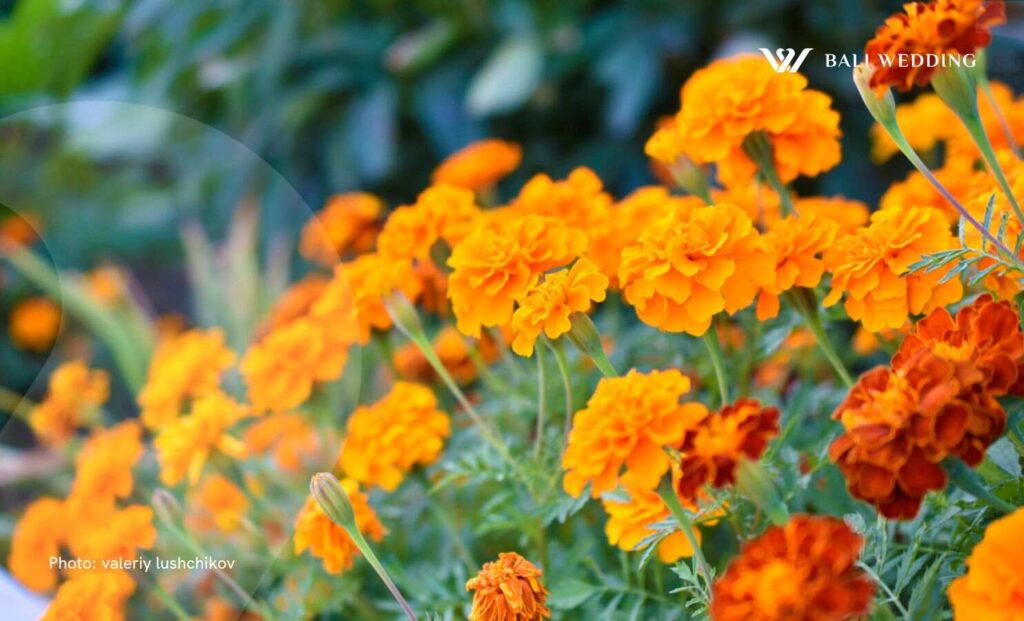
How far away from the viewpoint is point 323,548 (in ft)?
2.11

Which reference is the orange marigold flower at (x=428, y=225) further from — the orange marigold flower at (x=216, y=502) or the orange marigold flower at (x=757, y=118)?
the orange marigold flower at (x=216, y=502)

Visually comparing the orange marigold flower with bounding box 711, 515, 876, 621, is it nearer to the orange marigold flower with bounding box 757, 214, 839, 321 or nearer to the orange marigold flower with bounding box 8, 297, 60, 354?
the orange marigold flower with bounding box 757, 214, 839, 321

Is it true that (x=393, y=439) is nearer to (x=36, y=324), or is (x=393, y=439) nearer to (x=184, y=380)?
(x=184, y=380)

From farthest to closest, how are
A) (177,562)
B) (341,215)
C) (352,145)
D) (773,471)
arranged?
(352,145)
(341,215)
(177,562)
(773,471)

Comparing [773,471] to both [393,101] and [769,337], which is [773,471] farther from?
[393,101]

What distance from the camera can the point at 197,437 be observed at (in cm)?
80

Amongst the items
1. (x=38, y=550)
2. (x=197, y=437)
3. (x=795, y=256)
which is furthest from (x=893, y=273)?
(x=38, y=550)

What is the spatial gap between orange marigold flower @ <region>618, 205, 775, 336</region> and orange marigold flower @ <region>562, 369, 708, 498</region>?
0.17 ft

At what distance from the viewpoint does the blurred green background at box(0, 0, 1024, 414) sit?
70.3 inches

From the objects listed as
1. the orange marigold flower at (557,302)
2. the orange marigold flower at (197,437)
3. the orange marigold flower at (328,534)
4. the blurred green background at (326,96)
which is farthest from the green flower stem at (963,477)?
the blurred green background at (326,96)

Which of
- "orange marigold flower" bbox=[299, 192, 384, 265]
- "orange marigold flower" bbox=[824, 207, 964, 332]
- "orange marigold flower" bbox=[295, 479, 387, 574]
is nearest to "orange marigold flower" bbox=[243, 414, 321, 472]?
"orange marigold flower" bbox=[299, 192, 384, 265]

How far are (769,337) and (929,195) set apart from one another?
0.49 ft

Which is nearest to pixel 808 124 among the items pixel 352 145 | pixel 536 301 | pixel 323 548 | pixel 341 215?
pixel 536 301

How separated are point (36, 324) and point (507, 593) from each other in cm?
193
